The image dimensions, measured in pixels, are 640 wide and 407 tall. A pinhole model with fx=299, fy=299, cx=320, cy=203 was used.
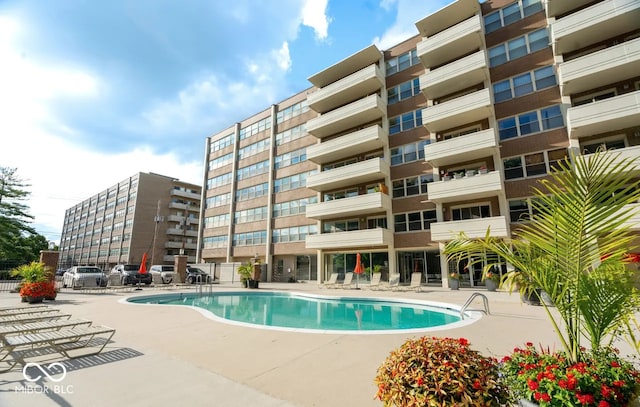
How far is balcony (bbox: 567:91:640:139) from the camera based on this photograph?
1524 centimetres

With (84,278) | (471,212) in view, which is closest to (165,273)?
(84,278)

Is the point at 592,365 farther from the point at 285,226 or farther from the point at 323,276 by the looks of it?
the point at 285,226

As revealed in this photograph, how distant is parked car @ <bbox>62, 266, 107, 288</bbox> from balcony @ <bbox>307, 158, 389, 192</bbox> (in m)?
17.6

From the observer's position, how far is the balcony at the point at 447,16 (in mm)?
21469

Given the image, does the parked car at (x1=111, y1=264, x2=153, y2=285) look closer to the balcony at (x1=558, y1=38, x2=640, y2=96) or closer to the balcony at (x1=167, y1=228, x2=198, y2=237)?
the balcony at (x1=167, y1=228, x2=198, y2=237)

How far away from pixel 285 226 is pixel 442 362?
96.3 feet

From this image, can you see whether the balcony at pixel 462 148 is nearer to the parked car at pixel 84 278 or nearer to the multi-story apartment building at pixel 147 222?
the parked car at pixel 84 278

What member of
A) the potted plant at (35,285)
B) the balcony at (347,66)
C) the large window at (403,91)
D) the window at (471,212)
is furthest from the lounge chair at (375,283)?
the balcony at (347,66)

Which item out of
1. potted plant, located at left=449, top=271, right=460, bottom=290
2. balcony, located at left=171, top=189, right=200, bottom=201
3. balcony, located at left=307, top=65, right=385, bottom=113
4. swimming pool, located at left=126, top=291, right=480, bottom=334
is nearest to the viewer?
swimming pool, located at left=126, top=291, right=480, bottom=334

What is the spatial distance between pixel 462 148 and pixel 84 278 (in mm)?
27732

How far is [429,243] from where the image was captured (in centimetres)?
2156

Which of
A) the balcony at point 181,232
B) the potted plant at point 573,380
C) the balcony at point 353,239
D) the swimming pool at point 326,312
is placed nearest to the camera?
the potted plant at point 573,380

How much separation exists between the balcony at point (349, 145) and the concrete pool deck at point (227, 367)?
60.8 ft

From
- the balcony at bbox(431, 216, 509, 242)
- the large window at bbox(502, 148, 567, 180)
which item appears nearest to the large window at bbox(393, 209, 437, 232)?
the balcony at bbox(431, 216, 509, 242)
